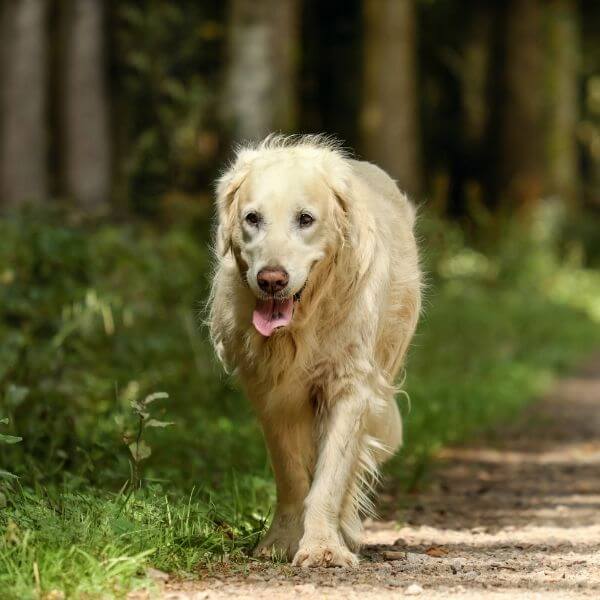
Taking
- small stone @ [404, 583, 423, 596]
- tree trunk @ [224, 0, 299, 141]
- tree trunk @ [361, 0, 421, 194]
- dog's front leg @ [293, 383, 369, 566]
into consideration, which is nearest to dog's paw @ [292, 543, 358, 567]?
dog's front leg @ [293, 383, 369, 566]

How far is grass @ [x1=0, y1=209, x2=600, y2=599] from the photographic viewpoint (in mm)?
4469

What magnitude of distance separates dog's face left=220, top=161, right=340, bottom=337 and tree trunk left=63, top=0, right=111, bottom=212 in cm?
833

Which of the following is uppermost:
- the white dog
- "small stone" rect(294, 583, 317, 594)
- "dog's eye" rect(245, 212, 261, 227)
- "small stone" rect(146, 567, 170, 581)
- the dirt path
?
"dog's eye" rect(245, 212, 261, 227)

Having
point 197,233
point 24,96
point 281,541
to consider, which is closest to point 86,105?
point 24,96

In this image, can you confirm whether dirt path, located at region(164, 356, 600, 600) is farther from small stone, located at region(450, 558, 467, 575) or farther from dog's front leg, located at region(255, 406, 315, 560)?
dog's front leg, located at region(255, 406, 315, 560)

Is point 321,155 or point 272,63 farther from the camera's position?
point 272,63

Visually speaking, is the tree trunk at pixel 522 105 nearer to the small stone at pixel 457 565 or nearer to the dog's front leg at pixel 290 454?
the dog's front leg at pixel 290 454

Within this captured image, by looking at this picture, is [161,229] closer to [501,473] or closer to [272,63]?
[272,63]

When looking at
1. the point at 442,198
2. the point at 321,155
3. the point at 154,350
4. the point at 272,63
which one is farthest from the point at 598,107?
the point at 321,155

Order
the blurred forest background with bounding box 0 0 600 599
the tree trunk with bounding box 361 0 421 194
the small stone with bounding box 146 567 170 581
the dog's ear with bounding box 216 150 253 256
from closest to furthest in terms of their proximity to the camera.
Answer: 1. the small stone with bounding box 146 567 170 581
2. the dog's ear with bounding box 216 150 253 256
3. the blurred forest background with bounding box 0 0 600 599
4. the tree trunk with bounding box 361 0 421 194

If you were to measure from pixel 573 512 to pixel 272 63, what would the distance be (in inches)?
284

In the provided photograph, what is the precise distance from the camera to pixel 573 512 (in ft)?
20.7

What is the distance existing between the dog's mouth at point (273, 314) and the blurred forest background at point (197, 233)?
1.87 ft

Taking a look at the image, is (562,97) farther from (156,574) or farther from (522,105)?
(156,574)
